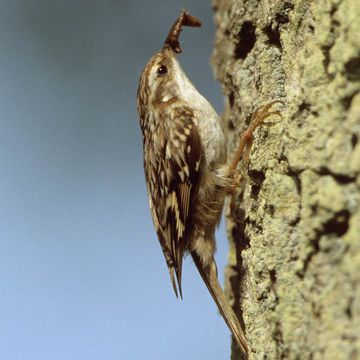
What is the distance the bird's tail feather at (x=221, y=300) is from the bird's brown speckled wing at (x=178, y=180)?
95 mm

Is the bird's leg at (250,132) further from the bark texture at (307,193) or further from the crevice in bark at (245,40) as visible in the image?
the crevice in bark at (245,40)

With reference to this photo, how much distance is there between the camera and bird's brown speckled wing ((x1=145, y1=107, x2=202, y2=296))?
2.67 metres

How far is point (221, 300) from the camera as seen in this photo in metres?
2.39

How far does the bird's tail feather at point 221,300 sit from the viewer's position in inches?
86.7

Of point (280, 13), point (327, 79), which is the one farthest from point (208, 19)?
point (327, 79)

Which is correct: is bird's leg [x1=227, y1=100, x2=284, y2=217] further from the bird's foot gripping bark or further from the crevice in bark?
the crevice in bark

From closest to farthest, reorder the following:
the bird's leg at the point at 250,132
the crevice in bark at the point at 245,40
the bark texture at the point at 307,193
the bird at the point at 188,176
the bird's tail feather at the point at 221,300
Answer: the bark texture at the point at 307,193
the bird's leg at the point at 250,132
the bird's tail feather at the point at 221,300
the crevice in bark at the point at 245,40
the bird at the point at 188,176

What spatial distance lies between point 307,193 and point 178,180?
1258mm

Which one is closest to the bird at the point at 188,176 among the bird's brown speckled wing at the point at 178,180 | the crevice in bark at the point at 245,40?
the bird's brown speckled wing at the point at 178,180

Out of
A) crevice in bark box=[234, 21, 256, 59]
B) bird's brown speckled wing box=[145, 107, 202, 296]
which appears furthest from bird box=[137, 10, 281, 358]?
crevice in bark box=[234, 21, 256, 59]

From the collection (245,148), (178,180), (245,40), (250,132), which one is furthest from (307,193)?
(178,180)

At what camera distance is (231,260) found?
2596 mm

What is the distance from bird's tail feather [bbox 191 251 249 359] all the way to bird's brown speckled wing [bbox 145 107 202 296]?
0.10 metres

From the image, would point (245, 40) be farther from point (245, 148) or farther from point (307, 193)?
point (307, 193)
